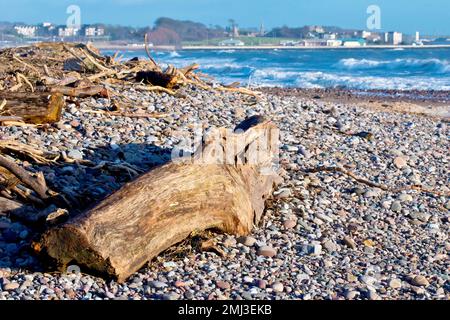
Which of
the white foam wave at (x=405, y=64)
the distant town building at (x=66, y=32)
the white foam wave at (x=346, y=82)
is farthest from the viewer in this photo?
the distant town building at (x=66, y=32)

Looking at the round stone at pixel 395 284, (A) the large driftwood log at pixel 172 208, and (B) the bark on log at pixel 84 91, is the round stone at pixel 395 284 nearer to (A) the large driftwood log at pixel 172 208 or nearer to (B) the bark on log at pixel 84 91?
(A) the large driftwood log at pixel 172 208

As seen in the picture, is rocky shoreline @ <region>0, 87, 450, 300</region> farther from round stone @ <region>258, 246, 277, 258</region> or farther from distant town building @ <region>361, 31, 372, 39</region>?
distant town building @ <region>361, 31, 372, 39</region>

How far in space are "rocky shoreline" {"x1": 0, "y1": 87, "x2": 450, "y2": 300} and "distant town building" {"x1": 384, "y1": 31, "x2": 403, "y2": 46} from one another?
68229mm

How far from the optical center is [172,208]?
4340 millimetres

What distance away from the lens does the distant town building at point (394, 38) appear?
74.4 metres

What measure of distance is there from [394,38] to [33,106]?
71963mm

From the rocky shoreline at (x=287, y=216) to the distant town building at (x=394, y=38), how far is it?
68.2m

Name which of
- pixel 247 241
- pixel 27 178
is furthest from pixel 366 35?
pixel 27 178

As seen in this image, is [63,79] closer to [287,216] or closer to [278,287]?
[287,216]

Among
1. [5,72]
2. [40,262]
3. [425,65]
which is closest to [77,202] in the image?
[40,262]

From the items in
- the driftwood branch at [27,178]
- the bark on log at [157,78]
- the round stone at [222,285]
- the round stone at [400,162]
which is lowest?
the round stone at [222,285]

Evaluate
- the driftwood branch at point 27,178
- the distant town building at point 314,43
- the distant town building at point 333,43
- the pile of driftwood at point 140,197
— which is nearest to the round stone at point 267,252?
the pile of driftwood at point 140,197

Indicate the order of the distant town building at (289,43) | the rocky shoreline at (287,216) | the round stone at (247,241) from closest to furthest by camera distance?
the rocky shoreline at (287,216) → the round stone at (247,241) → the distant town building at (289,43)

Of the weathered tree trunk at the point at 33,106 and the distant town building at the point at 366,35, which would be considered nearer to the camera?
the weathered tree trunk at the point at 33,106
